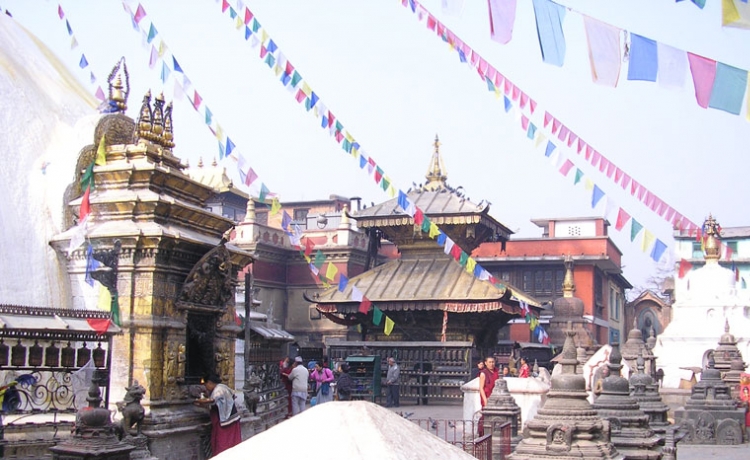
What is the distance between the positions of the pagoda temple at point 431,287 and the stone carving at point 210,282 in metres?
12.8

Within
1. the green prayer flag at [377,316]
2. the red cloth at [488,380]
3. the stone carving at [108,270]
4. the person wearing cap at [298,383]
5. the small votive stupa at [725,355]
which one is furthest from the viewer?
the green prayer flag at [377,316]

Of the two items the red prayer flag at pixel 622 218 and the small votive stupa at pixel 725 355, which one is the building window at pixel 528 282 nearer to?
the small votive stupa at pixel 725 355

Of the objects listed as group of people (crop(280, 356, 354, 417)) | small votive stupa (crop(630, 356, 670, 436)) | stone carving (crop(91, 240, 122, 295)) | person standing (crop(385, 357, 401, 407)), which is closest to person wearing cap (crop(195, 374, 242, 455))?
stone carving (crop(91, 240, 122, 295))

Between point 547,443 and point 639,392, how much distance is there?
547 cm

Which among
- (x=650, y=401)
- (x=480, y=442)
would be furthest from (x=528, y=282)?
(x=480, y=442)

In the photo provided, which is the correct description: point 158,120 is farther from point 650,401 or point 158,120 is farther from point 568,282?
point 568,282

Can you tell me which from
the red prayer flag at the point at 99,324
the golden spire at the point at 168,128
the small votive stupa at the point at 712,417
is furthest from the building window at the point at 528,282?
the red prayer flag at the point at 99,324

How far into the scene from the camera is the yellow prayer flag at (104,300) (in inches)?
334

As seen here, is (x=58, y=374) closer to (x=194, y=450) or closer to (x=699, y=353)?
(x=194, y=450)

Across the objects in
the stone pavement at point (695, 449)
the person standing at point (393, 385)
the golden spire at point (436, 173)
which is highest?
the golden spire at point (436, 173)

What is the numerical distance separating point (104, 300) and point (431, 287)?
595 inches

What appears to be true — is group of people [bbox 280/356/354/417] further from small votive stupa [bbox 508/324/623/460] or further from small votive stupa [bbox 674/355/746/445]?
small votive stupa [bbox 674/355/746/445]

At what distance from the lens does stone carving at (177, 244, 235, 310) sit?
8.80 meters

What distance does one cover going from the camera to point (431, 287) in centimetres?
2297
